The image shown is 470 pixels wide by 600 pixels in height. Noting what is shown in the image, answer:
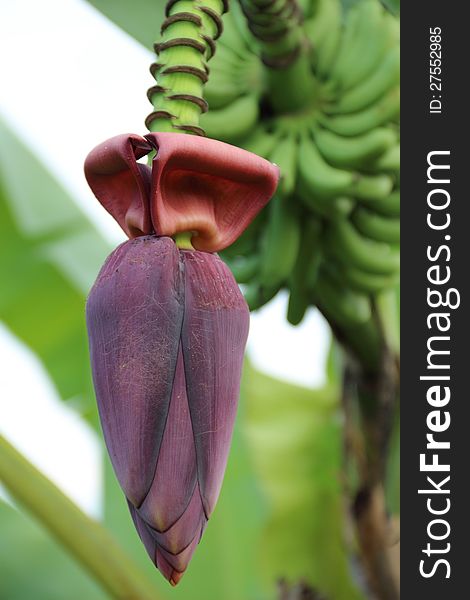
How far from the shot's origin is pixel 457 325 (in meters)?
0.83

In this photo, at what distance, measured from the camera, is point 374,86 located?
2.63 feet

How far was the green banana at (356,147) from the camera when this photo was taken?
0.77 meters

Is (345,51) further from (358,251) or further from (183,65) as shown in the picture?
(183,65)

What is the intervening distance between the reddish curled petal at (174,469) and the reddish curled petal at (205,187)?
59 mm

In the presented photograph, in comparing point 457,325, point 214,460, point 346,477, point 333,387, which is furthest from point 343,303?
point 214,460

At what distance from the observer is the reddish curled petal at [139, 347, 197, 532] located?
16.0 inches

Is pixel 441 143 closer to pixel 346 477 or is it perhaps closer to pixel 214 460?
pixel 346 477

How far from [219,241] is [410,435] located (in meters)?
0.47

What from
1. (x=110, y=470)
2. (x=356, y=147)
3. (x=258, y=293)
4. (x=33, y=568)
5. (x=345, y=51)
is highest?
(x=345, y=51)

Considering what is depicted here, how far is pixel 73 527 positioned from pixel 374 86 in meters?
0.46

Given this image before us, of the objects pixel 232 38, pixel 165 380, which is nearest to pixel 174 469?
pixel 165 380

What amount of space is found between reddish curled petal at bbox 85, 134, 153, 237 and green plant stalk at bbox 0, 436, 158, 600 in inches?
15.6

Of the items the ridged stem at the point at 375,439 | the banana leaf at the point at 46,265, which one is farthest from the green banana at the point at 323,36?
the banana leaf at the point at 46,265

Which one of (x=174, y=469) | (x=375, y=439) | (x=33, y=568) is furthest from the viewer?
(x=33, y=568)
